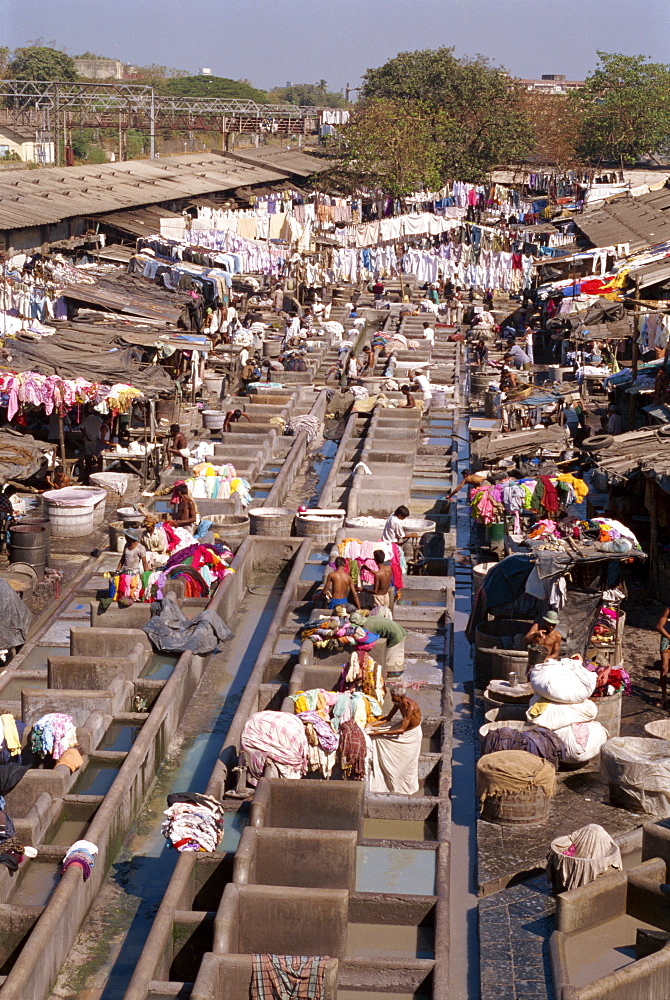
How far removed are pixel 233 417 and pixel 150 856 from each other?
15022mm

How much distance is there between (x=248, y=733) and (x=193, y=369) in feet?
51.5

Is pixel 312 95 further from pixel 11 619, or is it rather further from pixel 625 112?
pixel 11 619

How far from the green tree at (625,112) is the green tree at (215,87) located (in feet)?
138

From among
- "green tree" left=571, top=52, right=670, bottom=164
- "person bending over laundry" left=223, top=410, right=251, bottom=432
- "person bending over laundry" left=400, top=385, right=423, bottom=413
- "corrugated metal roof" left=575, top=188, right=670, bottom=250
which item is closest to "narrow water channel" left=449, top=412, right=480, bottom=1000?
"person bending over laundry" left=223, top=410, right=251, bottom=432

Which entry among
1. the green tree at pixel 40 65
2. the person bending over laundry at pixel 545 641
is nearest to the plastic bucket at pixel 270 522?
the person bending over laundry at pixel 545 641

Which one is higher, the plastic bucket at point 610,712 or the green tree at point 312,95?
the green tree at point 312,95

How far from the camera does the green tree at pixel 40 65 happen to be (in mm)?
78000

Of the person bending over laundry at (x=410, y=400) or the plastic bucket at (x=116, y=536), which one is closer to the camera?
the plastic bucket at (x=116, y=536)

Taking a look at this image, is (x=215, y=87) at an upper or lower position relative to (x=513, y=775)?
upper

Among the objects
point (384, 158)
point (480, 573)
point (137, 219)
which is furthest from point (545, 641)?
point (384, 158)

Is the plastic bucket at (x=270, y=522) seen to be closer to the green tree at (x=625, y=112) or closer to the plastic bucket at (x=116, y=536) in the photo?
→ the plastic bucket at (x=116, y=536)

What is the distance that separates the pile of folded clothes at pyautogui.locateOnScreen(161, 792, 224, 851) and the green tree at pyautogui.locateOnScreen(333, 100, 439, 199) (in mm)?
47765

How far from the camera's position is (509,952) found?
9.03 meters

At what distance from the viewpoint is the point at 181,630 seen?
587 inches
